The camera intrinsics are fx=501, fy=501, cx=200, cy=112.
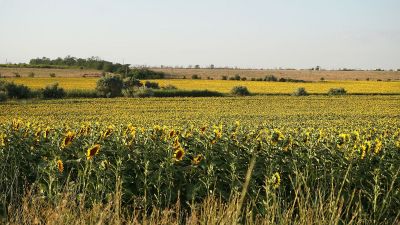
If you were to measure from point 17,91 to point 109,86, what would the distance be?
28.2 feet

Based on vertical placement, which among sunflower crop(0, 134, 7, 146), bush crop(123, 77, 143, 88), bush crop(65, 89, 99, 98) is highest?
sunflower crop(0, 134, 7, 146)

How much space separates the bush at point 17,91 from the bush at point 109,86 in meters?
6.71

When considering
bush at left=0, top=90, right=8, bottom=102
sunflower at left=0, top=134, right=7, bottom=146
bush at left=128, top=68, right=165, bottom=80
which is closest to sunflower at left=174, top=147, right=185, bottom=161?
sunflower at left=0, top=134, right=7, bottom=146

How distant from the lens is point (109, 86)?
46094mm

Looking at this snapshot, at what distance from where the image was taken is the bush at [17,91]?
40.1 metres

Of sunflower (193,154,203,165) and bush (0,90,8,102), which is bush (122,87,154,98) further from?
sunflower (193,154,203,165)

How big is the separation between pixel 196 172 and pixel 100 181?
1054mm

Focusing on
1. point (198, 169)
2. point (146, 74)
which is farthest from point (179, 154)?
point (146, 74)

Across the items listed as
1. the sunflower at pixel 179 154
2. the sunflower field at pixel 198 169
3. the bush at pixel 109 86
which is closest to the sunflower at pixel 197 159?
the sunflower field at pixel 198 169

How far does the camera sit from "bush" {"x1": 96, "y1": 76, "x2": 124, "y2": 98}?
4566cm

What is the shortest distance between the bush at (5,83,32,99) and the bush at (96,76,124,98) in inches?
264

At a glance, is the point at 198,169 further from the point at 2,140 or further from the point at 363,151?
the point at 2,140

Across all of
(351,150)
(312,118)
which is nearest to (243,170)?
(351,150)

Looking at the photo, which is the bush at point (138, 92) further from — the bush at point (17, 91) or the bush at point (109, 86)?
the bush at point (17, 91)
